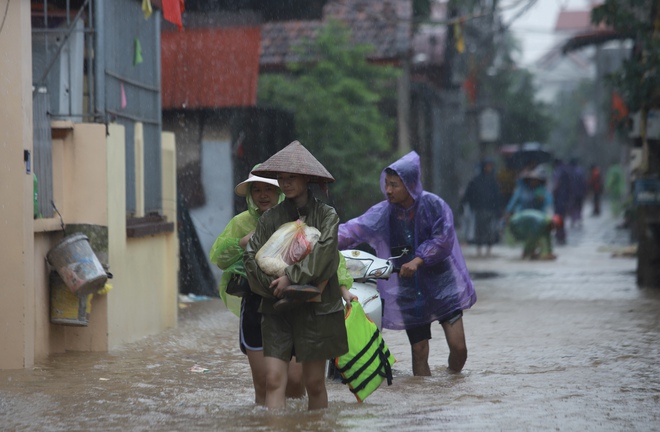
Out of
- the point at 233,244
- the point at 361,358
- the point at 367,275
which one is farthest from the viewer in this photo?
the point at 367,275

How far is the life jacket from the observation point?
6312 millimetres

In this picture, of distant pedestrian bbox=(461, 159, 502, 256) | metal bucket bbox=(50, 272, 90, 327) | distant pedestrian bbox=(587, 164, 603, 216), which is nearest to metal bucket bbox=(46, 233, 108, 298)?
metal bucket bbox=(50, 272, 90, 327)

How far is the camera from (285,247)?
5.83 m

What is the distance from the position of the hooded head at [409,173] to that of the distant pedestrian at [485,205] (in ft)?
44.9

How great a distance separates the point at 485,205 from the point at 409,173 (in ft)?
47.1

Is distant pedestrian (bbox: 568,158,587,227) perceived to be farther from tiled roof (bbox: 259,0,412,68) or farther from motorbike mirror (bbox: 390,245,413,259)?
motorbike mirror (bbox: 390,245,413,259)

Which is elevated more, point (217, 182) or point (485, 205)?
point (217, 182)

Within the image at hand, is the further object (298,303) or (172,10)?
(172,10)

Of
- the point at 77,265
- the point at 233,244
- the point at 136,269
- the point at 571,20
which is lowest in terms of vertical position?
the point at 136,269

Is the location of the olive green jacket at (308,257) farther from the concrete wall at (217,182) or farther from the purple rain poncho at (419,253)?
the concrete wall at (217,182)

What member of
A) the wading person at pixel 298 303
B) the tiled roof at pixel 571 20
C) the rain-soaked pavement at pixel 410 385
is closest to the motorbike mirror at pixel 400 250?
the rain-soaked pavement at pixel 410 385

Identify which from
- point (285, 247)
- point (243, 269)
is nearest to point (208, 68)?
point (243, 269)

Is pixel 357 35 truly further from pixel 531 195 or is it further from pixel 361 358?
pixel 361 358

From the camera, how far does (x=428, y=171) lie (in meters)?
26.6
